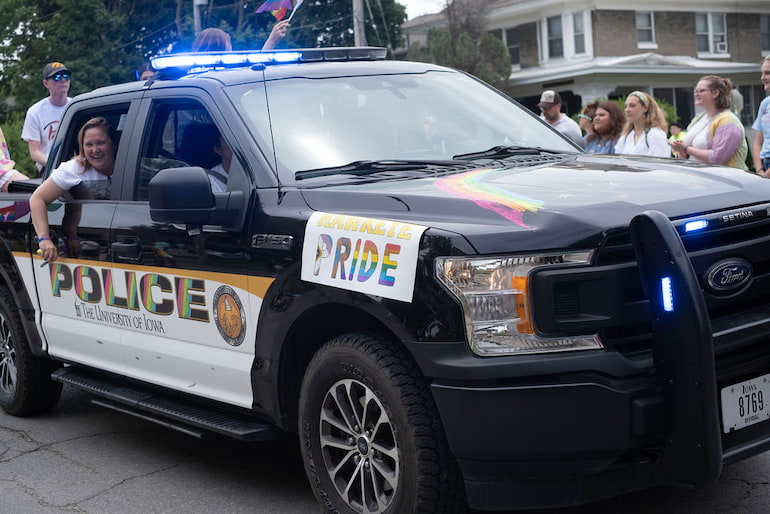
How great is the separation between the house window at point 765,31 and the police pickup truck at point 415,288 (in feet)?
143

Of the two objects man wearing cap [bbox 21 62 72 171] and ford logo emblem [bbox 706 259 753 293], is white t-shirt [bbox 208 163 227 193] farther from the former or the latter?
man wearing cap [bbox 21 62 72 171]

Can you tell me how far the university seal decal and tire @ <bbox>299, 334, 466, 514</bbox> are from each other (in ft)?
1.58

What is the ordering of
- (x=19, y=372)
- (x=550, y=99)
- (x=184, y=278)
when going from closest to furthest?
(x=184, y=278), (x=19, y=372), (x=550, y=99)

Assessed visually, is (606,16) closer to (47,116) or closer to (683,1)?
(683,1)

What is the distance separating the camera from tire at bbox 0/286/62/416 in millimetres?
6379

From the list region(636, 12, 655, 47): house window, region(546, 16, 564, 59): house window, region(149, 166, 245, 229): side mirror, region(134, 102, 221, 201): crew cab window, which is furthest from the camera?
region(636, 12, 655, 47): house window

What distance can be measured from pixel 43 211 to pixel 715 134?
5.02 metres

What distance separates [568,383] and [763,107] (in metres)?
6.20

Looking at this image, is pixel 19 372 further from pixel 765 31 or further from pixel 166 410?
pixel 765 31

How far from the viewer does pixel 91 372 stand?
19.4ft

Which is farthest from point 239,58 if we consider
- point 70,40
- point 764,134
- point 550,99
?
point 70,40

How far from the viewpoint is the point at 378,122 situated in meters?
4.92

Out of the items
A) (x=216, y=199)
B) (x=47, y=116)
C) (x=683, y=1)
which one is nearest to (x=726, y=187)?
(x=216, y=199)

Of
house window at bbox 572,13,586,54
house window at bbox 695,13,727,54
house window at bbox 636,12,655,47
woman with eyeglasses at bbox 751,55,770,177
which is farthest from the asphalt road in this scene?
house window at bbox 695,13,727,54
